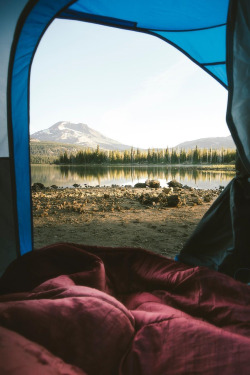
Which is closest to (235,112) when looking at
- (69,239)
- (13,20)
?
(13,20)

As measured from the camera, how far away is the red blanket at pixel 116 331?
0.84 metres

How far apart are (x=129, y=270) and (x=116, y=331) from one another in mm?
805

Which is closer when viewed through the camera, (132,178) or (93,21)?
(93,21)

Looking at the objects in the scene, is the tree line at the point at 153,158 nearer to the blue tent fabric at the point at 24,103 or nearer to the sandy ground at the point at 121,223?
the sandy ground at the point at 121,223

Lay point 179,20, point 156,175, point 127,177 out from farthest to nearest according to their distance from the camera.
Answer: point 156,175 → point 127,177 → point 179,20

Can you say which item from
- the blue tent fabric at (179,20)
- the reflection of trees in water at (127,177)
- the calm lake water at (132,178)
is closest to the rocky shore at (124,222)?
the blue tent fabric at (179,20)

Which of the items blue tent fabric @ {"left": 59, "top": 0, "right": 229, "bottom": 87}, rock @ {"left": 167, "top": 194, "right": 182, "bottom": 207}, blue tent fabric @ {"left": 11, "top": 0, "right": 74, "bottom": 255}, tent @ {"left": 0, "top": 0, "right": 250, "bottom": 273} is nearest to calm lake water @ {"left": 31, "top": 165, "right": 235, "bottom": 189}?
rock @ {"left": 167, "top": 194, "right": 182, "bottom": 207}

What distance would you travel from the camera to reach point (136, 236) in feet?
12.2

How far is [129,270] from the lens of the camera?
5.84ft

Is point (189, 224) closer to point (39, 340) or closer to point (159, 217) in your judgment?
point (159, 217)

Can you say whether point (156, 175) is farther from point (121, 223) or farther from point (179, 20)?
point (179, 20)

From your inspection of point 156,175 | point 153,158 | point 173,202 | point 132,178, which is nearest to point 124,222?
point 173,202

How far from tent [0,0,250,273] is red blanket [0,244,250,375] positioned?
85cm

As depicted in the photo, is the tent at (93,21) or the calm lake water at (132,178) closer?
the tent at (93,21)
